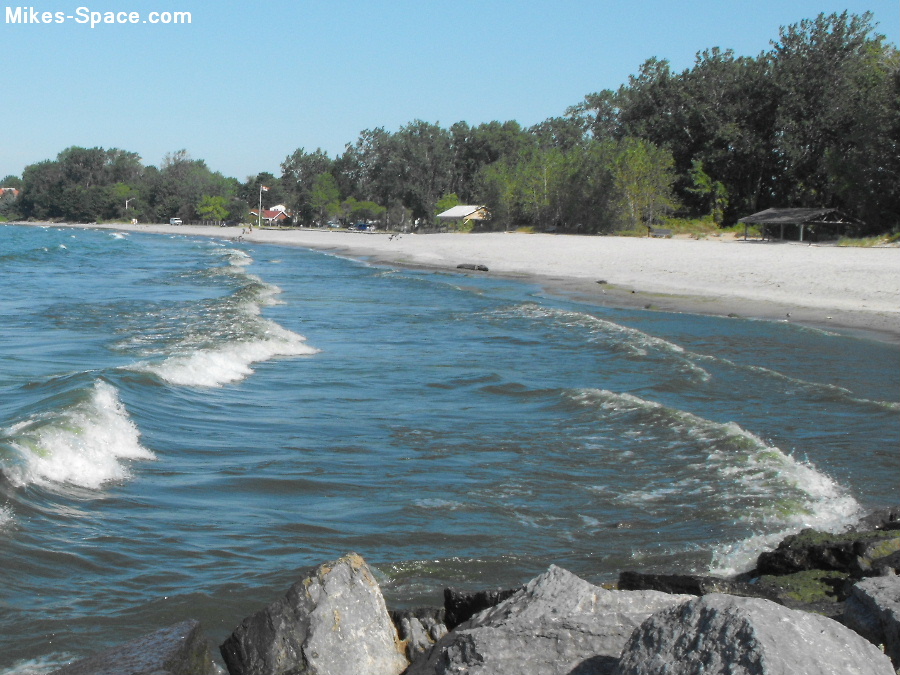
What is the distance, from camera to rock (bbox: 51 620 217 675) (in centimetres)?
395

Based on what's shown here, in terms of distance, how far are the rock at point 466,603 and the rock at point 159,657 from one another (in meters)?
1.22

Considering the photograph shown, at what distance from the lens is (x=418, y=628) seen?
4586 millimetres

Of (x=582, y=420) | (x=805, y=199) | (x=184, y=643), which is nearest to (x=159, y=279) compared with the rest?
(x=582, y=420)

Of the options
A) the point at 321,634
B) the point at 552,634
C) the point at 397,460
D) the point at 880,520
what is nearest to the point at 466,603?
the point at 321,634

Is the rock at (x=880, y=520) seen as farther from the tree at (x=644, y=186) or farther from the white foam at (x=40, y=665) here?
the tree at (x=644, y=186)

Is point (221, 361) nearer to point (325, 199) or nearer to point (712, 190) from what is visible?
point (712, 190)

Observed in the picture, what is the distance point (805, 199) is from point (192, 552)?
6775 centimetres

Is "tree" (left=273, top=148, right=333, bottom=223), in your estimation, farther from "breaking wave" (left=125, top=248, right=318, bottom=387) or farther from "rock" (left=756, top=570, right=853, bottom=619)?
"rock" (left=756, top=570, right=853, bottom=619)

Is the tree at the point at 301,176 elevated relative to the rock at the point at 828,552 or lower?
elevated

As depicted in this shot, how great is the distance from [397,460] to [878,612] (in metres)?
5.74

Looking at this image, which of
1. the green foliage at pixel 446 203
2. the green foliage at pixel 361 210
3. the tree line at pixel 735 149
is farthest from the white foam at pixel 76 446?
the green foliage at pixel 361 210

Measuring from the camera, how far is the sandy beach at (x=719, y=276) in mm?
23531

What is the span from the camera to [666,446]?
390 inches

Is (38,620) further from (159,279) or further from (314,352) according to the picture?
(159,279)
